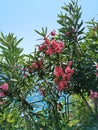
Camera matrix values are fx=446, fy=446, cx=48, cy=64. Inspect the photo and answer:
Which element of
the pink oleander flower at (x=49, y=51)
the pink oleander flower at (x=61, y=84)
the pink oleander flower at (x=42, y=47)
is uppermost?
the pink oleander flower at (x=42, y=47)

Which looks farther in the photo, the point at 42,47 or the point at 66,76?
the point at 42,47

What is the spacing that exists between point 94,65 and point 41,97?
1491 millimetres

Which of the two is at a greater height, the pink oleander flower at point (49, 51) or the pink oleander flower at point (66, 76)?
the pink oleander flower at point (49, 51)

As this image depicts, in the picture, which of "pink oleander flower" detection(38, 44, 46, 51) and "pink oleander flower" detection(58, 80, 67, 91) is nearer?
"pink oleander flower" detection(58, 80, 67, 91)

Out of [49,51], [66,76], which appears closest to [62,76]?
[66,76]

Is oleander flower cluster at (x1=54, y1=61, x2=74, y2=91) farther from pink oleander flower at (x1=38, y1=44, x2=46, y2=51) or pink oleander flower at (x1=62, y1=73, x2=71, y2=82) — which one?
pink oleander flower at (x1=38, y1=44, x2=46, y2=51)

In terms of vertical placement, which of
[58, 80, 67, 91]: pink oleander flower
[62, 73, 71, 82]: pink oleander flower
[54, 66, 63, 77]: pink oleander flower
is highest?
[54, 66, 63, 77]: pink oleander flower

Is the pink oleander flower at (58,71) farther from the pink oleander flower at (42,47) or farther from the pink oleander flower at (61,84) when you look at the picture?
the pink oleander flower at (42,47)

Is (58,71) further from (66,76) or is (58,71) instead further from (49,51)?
(49,51)

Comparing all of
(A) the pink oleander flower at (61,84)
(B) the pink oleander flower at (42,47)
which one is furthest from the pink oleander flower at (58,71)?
(B) the pink oleander flower at (42,47)

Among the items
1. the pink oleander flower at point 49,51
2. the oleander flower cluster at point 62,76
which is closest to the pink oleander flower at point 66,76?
the oleander flower cluster at point 62,76

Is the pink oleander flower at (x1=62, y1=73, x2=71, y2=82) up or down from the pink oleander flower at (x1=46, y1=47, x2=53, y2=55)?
down

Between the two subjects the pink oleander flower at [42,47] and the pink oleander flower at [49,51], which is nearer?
the pink oleander flower at [49,51]

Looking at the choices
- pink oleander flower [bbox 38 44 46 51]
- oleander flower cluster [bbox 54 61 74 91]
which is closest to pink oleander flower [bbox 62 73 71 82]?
oleander flower cluster [bbox 54 61 74 91]
